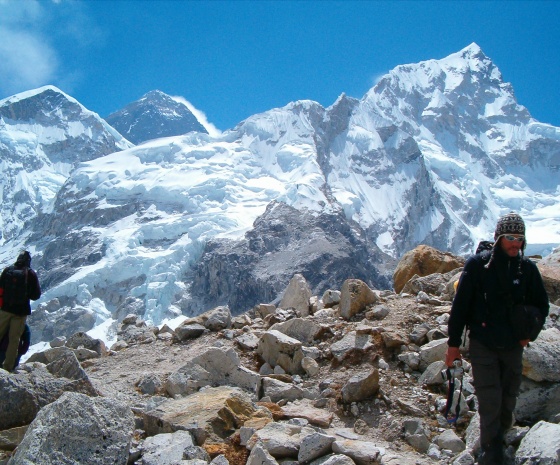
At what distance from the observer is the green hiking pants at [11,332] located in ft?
31.2

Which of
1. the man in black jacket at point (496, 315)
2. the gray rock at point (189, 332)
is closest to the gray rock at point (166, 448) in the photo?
the man in black jacket at point (496, 315)

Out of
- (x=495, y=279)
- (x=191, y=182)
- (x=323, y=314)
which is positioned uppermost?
(x=191, y=182)

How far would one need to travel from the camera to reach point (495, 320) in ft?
17.8

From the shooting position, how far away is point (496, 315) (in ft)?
17.9

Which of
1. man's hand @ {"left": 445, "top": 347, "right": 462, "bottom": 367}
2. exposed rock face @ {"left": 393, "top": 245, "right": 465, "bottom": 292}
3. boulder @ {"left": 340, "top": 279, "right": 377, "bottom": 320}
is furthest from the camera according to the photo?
exposed rock face @ {"left": 393, "top": 245, "right": 465, "bottom": 292}

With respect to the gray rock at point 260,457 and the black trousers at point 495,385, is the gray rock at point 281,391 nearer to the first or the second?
the gray rock at point 260,457

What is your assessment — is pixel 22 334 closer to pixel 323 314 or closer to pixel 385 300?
pixel 323 314

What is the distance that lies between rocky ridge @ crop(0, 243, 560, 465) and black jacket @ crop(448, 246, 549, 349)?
940 mm

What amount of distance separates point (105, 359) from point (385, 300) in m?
5.79

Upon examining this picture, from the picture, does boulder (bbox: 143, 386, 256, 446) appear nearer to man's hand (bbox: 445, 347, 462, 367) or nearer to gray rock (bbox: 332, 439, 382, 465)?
gray rock (bbox: 332, 439, 382, 465)

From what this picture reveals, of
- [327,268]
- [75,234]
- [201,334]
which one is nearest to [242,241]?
[327,268]

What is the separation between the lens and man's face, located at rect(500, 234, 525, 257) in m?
5.45

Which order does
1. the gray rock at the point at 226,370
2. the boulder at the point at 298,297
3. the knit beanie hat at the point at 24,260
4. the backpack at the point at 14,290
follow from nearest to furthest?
the gray rock at the point at 226,370 → the backpack at the point at 14,290 → the knit beanie hat at the point at 24,260 → the boulder at the point at 298,297

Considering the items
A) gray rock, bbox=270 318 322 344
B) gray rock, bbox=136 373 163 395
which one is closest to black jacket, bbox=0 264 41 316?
gray rock, bbox=136 373 163 395
